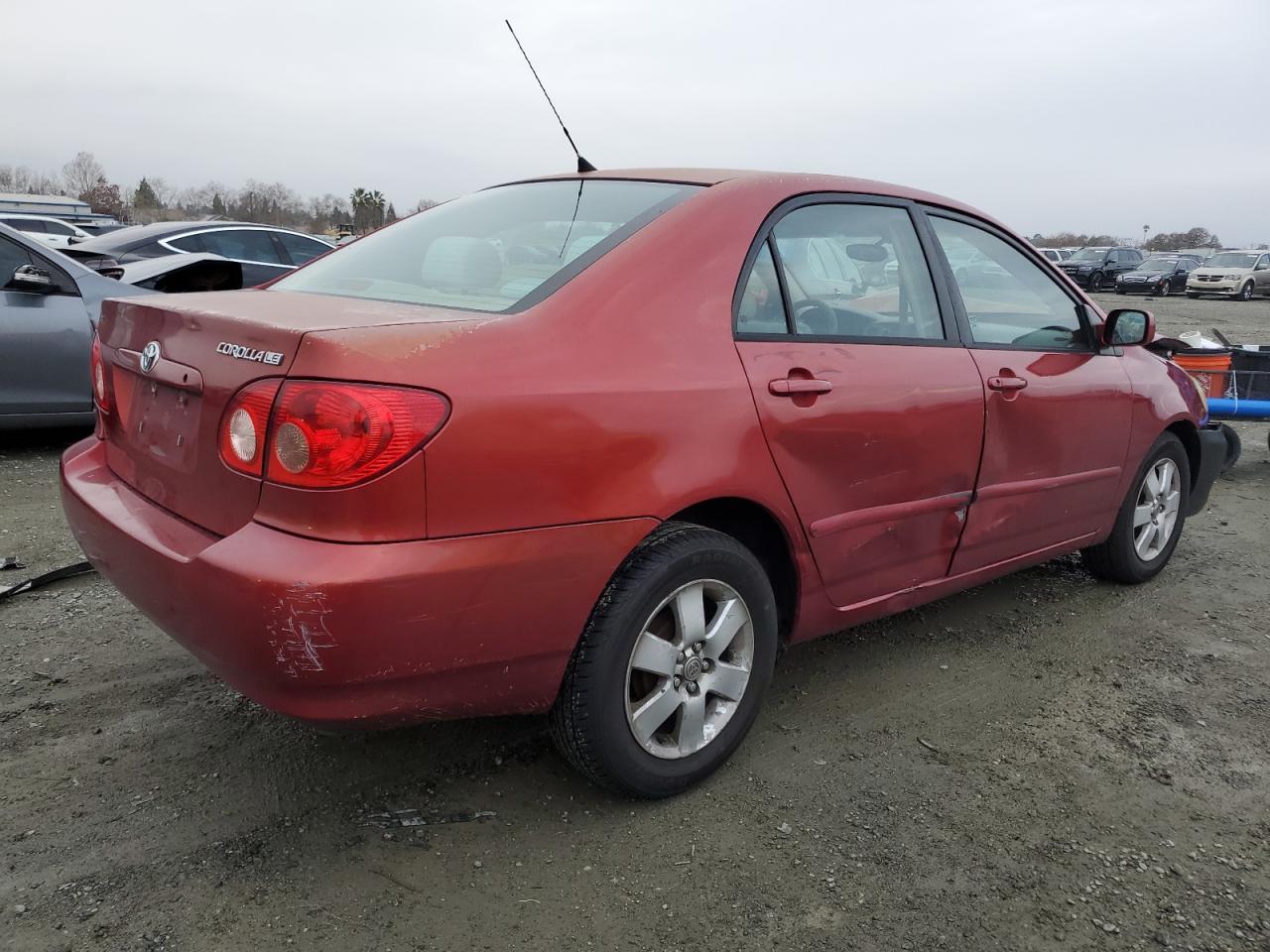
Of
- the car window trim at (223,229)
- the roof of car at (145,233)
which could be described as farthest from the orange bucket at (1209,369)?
the roof of car at (145,233)

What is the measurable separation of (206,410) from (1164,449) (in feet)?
12.2

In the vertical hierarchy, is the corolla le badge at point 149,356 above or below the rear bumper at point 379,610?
above

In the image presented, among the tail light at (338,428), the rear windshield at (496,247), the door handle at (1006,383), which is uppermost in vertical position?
the rear windshield at (496,247)

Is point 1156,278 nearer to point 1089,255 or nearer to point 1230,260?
point 1230,260

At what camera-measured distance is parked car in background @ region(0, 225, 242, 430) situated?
5.54m

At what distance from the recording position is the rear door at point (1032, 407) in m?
3.18

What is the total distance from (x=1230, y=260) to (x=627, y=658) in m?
34.2

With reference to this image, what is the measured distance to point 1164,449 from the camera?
4121 millimetres

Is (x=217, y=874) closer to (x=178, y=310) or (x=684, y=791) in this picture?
(x=684, y=791)

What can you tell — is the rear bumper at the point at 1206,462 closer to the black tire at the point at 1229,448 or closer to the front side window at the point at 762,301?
the black tire at the point at 1229,448

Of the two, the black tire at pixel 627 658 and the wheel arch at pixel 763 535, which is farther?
the wheel arch at pixel 763 535

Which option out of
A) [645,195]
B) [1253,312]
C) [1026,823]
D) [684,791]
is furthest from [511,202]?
[1253,312]

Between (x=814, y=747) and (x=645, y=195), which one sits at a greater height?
(x=645, y=195)

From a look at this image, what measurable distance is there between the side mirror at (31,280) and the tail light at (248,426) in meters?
4.52
